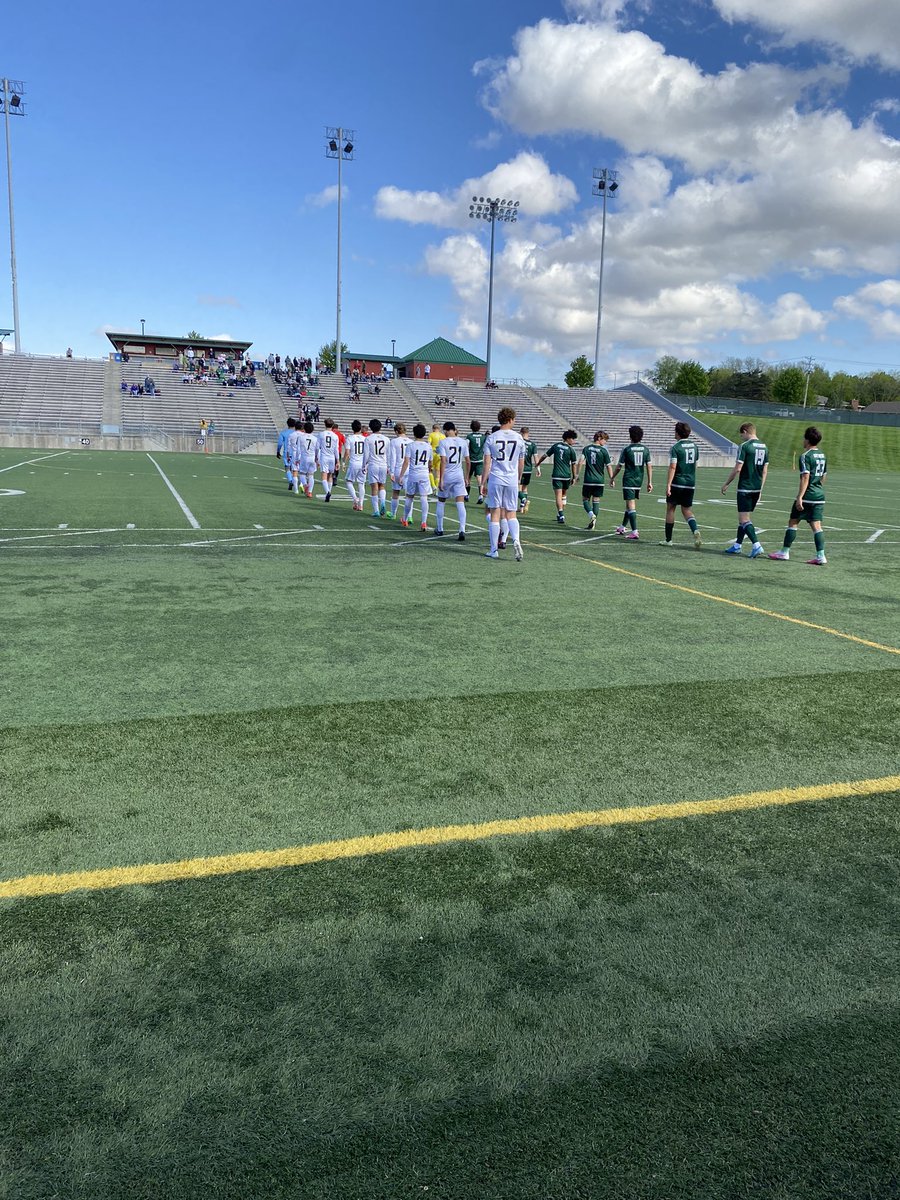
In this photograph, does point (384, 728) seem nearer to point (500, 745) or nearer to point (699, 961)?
point (500, 745)

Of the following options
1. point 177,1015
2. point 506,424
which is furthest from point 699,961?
point 506,424

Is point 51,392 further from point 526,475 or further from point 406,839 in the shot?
point 406,839

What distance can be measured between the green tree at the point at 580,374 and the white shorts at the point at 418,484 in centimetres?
8238

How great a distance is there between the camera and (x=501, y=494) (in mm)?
11188

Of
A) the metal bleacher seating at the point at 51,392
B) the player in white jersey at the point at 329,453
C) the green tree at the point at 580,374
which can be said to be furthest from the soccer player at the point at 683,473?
the green tree at the point at 580,374

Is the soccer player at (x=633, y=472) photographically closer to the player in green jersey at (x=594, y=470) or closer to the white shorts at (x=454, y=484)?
the player in green jersey at (x=594, y=470)

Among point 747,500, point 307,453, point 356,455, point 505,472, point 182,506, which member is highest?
point 307,453

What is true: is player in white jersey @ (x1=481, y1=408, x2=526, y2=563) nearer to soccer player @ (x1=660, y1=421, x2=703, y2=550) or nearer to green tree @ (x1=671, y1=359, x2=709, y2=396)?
soccer player @ (x1=660, y1=421, x2=703, y2=550)

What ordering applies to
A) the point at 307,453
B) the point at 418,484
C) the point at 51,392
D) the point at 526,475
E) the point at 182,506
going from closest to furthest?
1. the point at 418,484
2. the point at 182,506
3. the point at 526,475
4. the point at 307,453
5. the point at 51,392

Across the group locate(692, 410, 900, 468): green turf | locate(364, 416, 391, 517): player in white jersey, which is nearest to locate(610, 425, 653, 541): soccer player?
locate(364, 416, 391, 517): player in white jersey

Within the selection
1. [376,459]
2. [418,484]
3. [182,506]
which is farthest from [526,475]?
[182,506]

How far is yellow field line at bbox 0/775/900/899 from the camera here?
122 inches

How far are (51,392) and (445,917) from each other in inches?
2184

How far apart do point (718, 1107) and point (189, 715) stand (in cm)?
366
